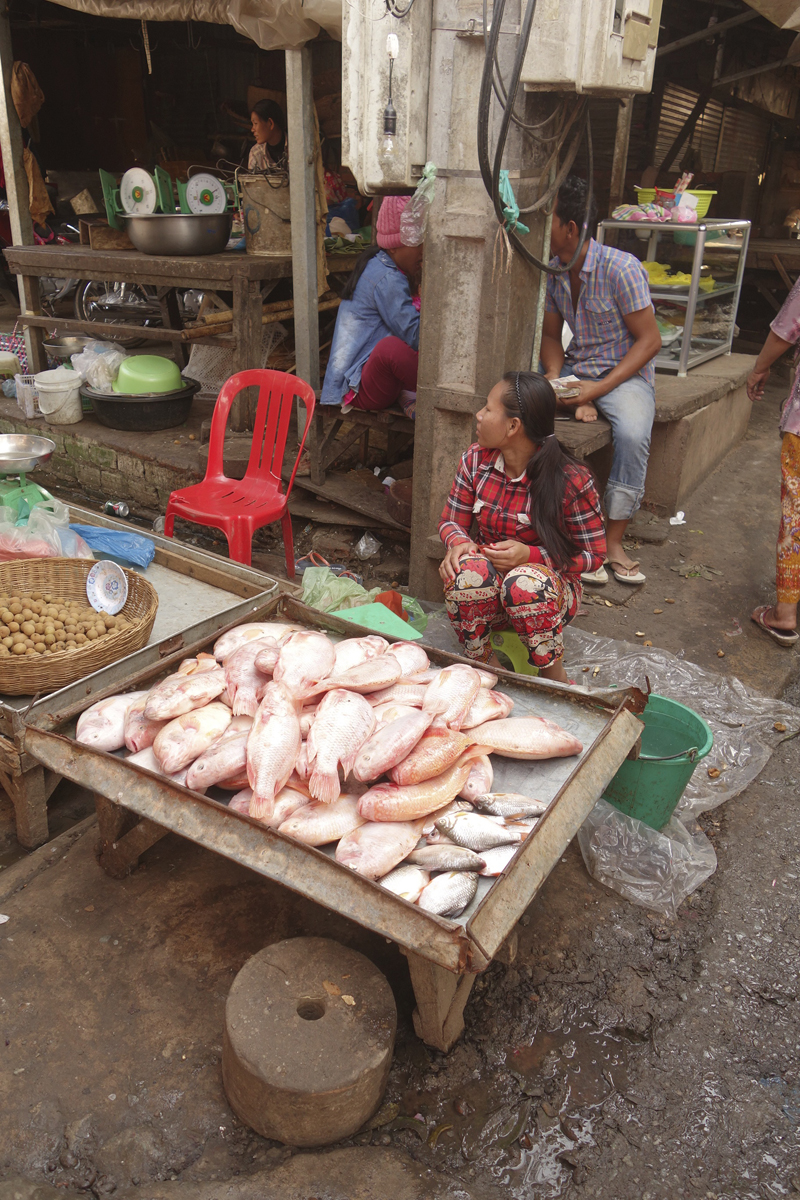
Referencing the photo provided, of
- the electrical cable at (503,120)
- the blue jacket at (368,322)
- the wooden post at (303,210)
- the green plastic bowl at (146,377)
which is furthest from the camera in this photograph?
the green plastic bowl at (146,377)

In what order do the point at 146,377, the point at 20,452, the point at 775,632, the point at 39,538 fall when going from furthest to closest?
the point at 146,377 < the point at 775,632 < the point at 20,452 < the point at 39,538

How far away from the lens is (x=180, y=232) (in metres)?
6.05

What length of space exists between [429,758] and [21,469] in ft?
8.96

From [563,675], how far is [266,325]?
4637mm

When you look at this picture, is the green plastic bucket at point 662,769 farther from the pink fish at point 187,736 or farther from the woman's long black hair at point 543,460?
the pink fish at point 187,736

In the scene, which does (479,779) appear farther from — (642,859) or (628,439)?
(628,439)

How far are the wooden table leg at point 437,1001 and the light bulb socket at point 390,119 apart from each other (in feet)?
10.4

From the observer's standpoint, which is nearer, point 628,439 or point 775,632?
point 775,632

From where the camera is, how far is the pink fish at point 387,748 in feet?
7.48

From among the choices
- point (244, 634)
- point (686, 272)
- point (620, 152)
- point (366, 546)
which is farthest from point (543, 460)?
point (620, 152)

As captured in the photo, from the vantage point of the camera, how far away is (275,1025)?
2006 millimetres

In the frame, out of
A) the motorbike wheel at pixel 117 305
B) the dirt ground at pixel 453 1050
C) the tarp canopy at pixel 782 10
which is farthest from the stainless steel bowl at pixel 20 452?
the tarp canopy at pixel 782 10

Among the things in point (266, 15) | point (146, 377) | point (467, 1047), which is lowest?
point (467, 1047)

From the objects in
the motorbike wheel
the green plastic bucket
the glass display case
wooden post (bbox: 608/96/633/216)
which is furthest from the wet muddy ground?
wooden post (bbox: 608/96/633/216)
